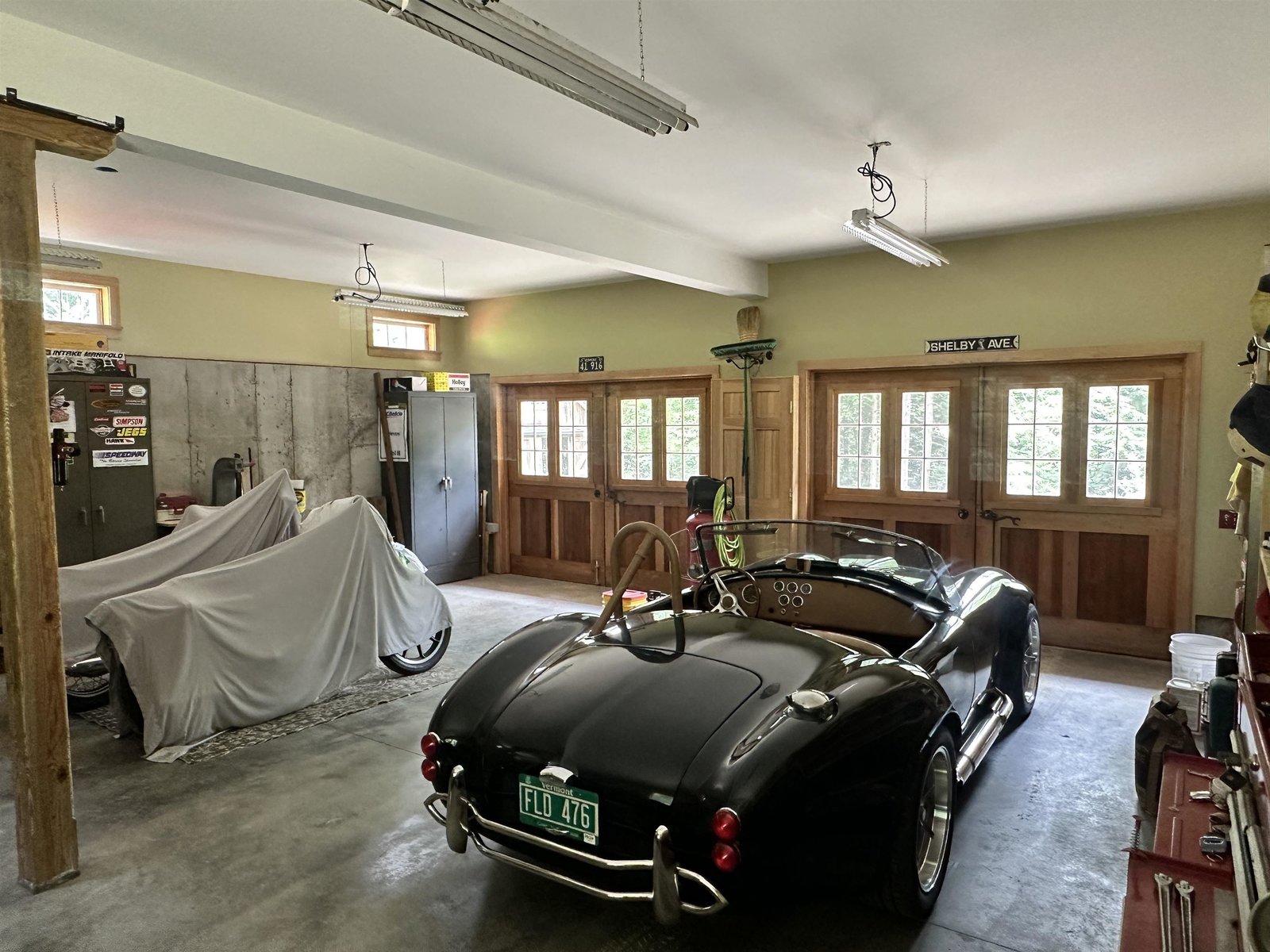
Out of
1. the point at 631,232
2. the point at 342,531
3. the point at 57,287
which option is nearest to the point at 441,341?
the point at 57,287

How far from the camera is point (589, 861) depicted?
2.01 metres

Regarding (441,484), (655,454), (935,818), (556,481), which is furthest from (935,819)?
(441,484)

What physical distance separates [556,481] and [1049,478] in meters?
4.55

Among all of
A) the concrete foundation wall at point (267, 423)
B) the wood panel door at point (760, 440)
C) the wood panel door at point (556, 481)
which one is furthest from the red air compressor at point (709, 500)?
the concrete foundation wall at point (267, 423)

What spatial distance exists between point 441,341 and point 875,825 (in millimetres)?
7659

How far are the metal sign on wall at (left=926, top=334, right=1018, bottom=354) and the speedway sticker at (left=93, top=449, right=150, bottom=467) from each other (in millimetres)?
6073

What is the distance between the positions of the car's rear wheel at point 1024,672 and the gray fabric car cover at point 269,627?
325cm

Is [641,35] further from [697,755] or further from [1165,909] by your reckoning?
[1165,909]

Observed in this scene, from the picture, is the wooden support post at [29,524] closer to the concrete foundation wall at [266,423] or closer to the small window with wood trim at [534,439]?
the concrete foundation wall at [266,423]

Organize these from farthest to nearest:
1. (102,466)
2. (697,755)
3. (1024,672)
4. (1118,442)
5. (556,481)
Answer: (556,481)
(102,466)
(1118,442)
(1024,672)
(697,755)

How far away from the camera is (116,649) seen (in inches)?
144

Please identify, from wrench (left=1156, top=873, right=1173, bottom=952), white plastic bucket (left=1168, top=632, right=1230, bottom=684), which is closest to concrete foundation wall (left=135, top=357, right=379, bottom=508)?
white plastic bucket (left=1168, top=632, right=1230, bottom=684)

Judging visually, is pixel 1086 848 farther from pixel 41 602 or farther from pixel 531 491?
pixel 531 491

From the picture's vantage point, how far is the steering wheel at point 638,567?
2562 mm
